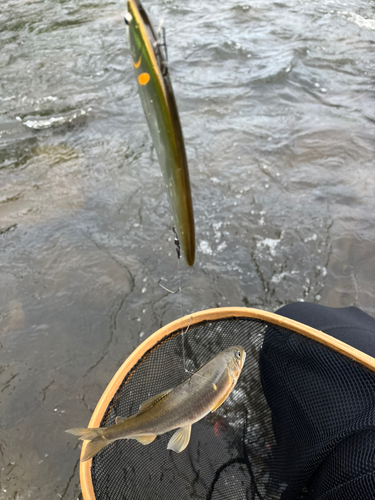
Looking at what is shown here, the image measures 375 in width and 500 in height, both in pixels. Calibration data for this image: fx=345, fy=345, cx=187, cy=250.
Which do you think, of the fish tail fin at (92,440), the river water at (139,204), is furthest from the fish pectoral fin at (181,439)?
the river water at (139,204)

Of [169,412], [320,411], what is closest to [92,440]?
[169,412]

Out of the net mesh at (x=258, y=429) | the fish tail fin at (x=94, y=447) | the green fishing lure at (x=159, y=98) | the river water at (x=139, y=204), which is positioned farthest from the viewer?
the river water at (x=139, y=204)

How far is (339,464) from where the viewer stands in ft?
4.77

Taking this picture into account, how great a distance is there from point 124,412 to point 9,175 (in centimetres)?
369

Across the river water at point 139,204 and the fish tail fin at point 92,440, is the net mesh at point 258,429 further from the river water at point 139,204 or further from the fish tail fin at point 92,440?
the river water at point 139,204

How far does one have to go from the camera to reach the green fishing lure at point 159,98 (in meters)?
0.64

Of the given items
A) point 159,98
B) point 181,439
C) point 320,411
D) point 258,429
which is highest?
point 159,98

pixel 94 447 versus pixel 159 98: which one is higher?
pixel 159 98

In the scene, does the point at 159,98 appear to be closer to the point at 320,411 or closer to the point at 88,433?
the point at 88,433

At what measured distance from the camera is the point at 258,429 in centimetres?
206

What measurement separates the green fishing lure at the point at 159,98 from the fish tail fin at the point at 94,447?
1091 mm

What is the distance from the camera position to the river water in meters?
2.79

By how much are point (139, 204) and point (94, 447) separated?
2983 mm

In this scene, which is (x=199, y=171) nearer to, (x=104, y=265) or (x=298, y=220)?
(x=298, y=220)
